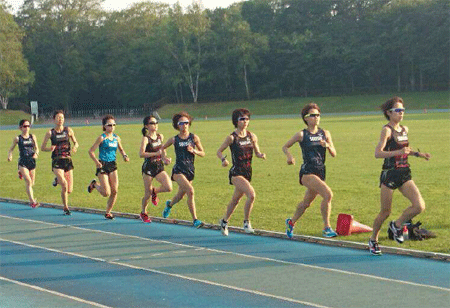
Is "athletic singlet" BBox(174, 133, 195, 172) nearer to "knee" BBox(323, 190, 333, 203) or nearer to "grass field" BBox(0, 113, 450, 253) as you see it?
"grass field" BBox(0, 113, 450, 253)

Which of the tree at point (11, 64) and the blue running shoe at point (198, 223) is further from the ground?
the tree at point (11, 64)

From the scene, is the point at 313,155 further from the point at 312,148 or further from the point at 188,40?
the point at 188,40

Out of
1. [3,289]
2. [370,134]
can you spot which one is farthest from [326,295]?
[370,134]

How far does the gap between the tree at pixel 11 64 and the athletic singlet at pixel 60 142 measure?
7957cm

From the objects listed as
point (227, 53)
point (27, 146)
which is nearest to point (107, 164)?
point (27, 146)

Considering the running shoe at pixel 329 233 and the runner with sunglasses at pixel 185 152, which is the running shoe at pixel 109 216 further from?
the running shoe at pixel 329 233

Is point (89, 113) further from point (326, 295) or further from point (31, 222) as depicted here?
point (326, 295)

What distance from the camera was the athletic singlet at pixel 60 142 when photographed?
16.1 m

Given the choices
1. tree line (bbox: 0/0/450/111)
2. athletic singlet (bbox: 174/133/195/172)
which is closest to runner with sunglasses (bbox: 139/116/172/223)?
athletic singlet (bbox: 174/133/195/172)

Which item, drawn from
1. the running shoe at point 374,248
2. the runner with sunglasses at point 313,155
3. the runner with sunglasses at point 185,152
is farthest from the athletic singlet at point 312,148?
the runner with sunglasses at point 185,152

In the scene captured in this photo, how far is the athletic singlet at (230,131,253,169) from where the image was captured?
12548 millimetres

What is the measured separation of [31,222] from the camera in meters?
14.9

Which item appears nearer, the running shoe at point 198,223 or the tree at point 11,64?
the running shoe at point 198,223

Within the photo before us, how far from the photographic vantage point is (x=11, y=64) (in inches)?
3716
